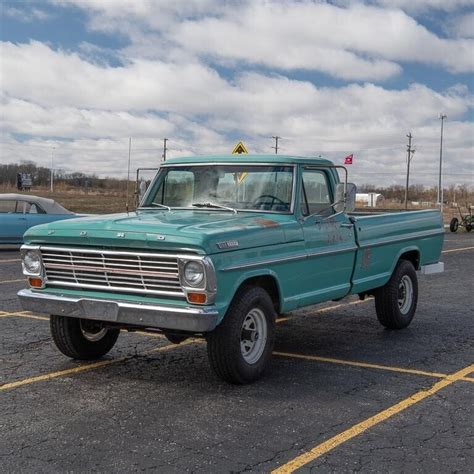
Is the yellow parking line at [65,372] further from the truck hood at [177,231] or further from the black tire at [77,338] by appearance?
the truck hood at [177,231]

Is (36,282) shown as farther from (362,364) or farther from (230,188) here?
(362,364)

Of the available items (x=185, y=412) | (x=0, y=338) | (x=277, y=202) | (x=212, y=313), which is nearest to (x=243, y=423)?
(x=185, y=412)

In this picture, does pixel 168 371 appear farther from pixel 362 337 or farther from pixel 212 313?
pixel 362 337

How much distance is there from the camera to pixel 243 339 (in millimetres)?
5852

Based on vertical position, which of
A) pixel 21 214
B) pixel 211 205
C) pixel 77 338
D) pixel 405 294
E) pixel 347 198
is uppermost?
pixel 347 198

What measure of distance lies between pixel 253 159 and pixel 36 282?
2.40m

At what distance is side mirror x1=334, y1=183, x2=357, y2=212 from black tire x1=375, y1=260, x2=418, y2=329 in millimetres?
1748

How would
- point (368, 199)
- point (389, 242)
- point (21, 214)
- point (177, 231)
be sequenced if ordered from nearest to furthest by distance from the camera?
point (177, 231)
point (389, 242)
point (21, 214)
point (368, 199)

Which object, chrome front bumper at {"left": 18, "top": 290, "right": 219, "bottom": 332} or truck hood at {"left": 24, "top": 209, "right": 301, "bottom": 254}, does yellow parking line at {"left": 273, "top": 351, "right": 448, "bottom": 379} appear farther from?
chrome front bumper at {"left": 18, "top": 290, "right": 219, "bottom": 332}

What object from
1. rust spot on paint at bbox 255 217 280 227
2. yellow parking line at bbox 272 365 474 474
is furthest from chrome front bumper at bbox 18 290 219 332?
yellow parking line at bbox 272 365 474 474

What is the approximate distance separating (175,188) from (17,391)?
104 inches

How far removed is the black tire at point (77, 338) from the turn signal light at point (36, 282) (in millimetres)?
339

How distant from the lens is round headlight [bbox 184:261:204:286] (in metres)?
5.28

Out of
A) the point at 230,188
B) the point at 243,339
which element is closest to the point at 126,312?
the point at 243,339
